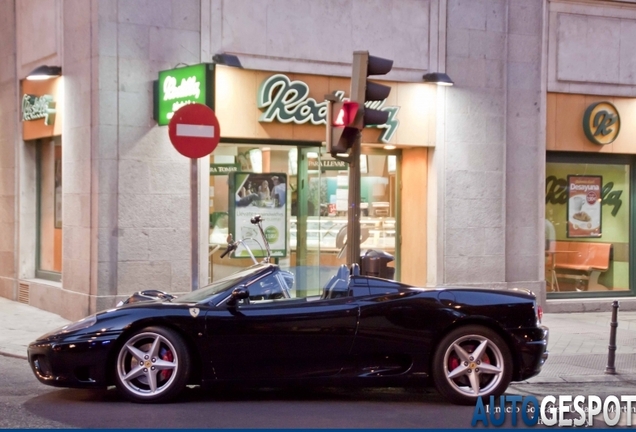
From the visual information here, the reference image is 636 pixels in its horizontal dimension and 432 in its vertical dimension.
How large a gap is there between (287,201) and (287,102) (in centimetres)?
156

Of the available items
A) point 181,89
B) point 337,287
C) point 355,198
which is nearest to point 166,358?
point 337,287

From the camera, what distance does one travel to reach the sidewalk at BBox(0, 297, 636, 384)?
9906mm

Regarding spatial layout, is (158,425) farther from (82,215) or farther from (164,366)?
(82,215)

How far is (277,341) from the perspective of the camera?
7.70 metres

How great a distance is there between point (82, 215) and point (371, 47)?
504cm

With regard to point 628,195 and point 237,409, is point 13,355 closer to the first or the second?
point 237,409

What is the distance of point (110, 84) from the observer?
12727mm

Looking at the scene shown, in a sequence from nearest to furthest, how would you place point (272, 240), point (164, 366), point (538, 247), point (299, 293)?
1. point (164, 366)
2. point (299, 293)
3. point (272, 240)
4. point (538, 247)

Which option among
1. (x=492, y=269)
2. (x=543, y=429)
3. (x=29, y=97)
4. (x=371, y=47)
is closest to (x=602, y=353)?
(x=492, y=269)

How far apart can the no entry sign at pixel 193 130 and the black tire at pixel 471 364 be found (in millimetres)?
3493

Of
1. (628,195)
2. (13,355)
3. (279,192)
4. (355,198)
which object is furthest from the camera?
(628,195)

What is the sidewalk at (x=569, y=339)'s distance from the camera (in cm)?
991

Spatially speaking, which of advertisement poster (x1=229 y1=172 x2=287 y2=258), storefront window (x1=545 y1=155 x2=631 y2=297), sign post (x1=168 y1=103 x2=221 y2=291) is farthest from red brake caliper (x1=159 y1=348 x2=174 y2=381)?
storefront window (x1=545 y1=155 x2=631 y2=297)

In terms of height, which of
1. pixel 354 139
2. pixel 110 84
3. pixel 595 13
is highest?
pixel 595 13
